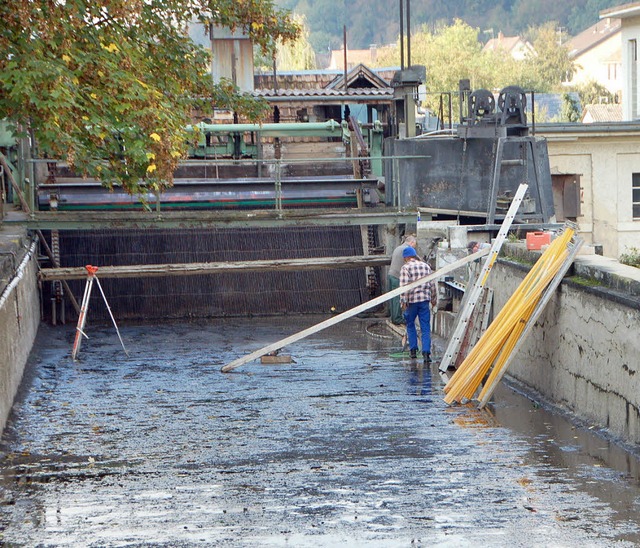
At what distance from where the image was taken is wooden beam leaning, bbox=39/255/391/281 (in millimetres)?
18906

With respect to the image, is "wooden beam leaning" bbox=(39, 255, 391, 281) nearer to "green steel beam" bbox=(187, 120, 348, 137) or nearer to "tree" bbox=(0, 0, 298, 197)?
"tree" bbox=(0, 0, 298, 197)

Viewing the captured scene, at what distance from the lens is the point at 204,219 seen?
20609mm

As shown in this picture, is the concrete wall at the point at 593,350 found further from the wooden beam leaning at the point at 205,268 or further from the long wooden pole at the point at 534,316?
the wooden beam leaning at the point at 205,268

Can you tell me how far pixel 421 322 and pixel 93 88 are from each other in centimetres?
541

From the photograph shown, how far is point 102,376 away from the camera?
15539mm

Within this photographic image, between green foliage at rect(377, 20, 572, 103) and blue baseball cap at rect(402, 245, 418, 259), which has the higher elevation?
green foliage at rect(377, 20, 572, 103)

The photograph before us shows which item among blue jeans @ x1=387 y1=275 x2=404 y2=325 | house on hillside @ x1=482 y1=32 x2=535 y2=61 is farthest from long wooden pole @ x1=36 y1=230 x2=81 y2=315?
house on hillside @ x1=482 y1=32 x2=535 y2=61

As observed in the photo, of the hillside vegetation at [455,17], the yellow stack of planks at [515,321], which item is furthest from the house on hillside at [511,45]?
the yellow stack of planks at [515,321]

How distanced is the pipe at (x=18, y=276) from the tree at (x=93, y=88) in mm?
1561

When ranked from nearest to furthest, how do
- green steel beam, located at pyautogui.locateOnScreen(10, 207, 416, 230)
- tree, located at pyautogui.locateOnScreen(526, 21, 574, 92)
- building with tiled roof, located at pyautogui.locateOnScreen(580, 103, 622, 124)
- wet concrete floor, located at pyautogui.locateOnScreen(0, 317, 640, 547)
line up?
wet concrete floor, located at pyautogui.locateOnScreen(0, 317, 640, 547) → green steel beam, located at pyautogui.locateOnScreen(10, 207, 416, 230) → building with tiled roof, located at pyautogui.locateOnScreen(580, 103, 622, 124) → tree, located at pyautogui.locateOnScreen(526, 21, 574, 92)

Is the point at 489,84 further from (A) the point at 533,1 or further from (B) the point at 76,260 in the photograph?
(B) the point at 76,260

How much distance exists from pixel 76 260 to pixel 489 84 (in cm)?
8173

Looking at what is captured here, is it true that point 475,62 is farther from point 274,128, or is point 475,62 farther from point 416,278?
point 416,278

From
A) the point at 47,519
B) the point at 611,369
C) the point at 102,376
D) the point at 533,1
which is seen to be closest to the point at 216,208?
the point at 102,376
